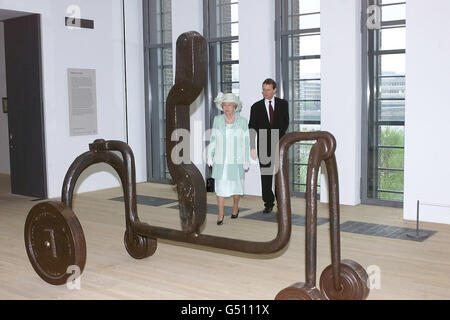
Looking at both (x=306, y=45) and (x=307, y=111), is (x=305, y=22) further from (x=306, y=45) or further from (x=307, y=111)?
(x=307, y=111)

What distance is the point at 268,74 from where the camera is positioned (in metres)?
7.64

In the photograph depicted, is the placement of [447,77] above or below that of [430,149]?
above

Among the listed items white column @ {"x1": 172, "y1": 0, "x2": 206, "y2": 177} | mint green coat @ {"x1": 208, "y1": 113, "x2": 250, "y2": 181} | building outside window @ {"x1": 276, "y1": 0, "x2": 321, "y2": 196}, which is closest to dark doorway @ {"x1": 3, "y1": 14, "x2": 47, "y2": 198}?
white column @ {"x1": 172, "y1": 0, "x2": 206, "y2": 177}

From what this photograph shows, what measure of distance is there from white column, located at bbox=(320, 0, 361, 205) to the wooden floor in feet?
2.64

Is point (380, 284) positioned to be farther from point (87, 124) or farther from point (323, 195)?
point (87, 124)

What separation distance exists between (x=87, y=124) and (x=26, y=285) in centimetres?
455

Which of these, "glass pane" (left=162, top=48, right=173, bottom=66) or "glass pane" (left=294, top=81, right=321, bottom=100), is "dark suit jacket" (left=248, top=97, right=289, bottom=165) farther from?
"glass pane" (left=162, top=48, right=173, bottom=66)

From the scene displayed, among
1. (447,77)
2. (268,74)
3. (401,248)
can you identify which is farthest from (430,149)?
(268,74)

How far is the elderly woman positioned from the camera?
19.6 ft

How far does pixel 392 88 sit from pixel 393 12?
899 mm

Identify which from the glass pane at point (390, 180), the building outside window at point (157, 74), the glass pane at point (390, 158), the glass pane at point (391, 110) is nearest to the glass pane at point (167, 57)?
the building outside window at point (157, 74)

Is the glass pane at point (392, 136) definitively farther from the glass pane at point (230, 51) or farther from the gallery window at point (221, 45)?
the glass pane at point (230, 51)

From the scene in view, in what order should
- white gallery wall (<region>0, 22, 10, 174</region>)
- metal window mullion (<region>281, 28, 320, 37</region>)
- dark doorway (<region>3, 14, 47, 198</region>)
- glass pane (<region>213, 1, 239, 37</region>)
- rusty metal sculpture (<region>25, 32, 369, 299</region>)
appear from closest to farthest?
rusty metal sculpture (<region>25, 32, 369, 299</region>)
metal window mullion (<region>281, 28, 320, 37</region>)
dark doorway (<region>3, 14, 47, 198</region>)
glass pane (<region>213, 1, 239, 37</region>)
white gallery wall (<region>0, 22, 10, 174</region>)

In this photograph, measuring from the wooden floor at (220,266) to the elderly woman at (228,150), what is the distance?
42 cm
